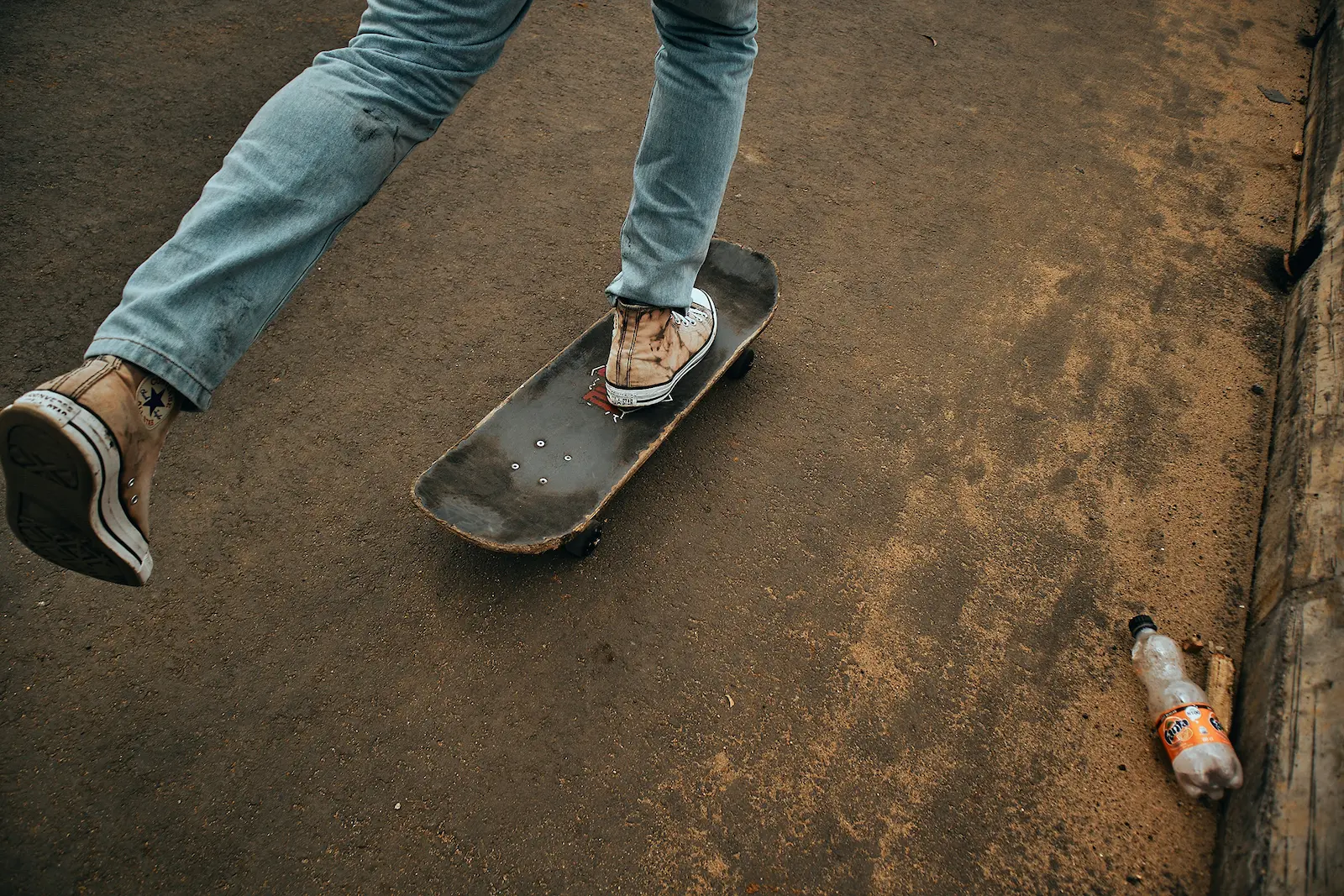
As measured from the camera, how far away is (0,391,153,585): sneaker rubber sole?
123cm

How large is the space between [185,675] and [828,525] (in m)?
1.59

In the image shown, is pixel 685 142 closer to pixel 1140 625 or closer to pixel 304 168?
pixel 304 168

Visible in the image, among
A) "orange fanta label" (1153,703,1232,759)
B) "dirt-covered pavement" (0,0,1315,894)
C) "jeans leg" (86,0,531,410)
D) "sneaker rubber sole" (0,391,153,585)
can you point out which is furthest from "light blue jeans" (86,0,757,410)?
"orange fanta label" (1153,703,1232,759)

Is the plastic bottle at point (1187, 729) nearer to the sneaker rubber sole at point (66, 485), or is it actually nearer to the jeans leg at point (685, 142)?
the jeans leg at point (685, 142)

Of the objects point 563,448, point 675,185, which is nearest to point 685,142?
point 675,185

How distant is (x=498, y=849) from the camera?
156 centimetres

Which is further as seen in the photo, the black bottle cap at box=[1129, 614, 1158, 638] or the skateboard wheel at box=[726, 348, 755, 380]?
the skateboard wheel at box=[726, 348, 755, 380]

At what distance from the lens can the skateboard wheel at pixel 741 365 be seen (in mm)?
2404

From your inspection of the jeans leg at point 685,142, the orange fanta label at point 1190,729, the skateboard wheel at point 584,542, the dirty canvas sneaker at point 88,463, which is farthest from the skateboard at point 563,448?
the orange fanta label at point 1190,729

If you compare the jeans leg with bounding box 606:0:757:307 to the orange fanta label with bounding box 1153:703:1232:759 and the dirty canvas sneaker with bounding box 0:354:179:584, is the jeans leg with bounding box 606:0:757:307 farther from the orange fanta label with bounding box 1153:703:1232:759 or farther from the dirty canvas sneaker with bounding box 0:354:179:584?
the orange fanta label with bounding box 1153:703:1232:759

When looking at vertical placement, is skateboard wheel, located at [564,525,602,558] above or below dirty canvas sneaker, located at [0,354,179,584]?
below

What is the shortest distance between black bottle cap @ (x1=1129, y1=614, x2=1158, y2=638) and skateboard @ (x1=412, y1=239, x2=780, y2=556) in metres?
1.25

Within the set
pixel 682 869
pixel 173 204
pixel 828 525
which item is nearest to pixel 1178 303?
pixel 828 525

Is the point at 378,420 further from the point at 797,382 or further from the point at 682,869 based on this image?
the point at 682,869
